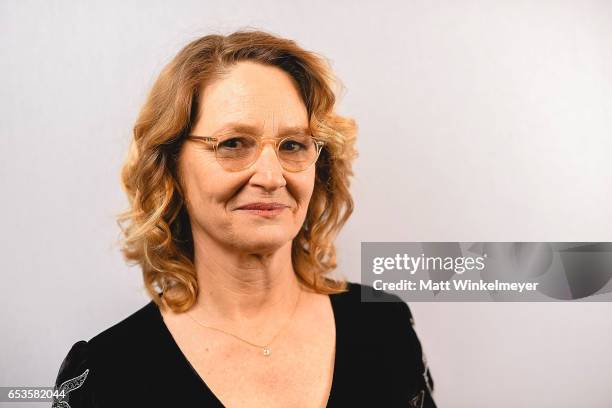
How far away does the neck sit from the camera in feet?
5.82

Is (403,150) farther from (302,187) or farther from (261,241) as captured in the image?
(261,241)

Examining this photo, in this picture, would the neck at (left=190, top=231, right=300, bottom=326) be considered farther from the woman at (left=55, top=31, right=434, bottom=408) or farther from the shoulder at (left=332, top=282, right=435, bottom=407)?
the shoulder at (left=332, top=282, right=435, bottom=407)

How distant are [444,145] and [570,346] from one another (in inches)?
37.4

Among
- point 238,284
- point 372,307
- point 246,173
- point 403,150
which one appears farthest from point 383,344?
point 403,150

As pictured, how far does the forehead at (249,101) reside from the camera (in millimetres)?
1647

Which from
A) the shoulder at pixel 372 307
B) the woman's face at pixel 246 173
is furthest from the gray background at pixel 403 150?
the woman's face at pixel 246 173

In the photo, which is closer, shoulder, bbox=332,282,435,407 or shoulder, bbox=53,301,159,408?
shoulder, bbox=53,301,159,408

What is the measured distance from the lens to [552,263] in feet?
7.78

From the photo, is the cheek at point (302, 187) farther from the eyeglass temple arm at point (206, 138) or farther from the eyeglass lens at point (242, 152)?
the eyeglass temple arm at point (206, 138)

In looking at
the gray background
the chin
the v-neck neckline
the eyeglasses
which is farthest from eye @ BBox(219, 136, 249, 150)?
the gray background

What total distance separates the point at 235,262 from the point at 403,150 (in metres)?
0.92

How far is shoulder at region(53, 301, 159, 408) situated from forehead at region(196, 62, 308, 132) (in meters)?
0.64

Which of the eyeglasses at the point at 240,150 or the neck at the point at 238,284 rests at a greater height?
the eyeglasses at the point at 240,150

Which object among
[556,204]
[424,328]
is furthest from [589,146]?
[424,328]
